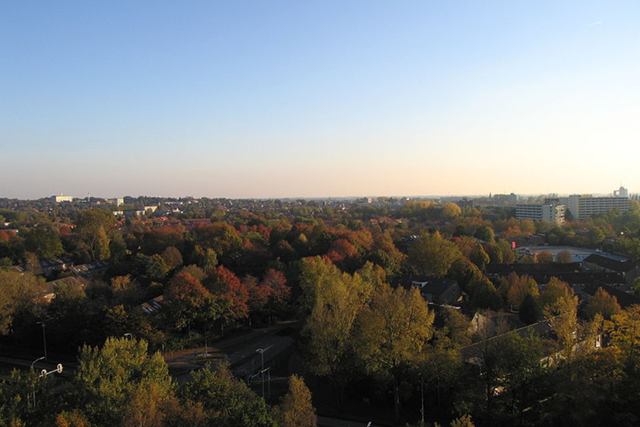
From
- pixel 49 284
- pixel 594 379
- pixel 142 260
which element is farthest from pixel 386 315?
pixel 49 284

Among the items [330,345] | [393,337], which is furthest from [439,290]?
[330,345]

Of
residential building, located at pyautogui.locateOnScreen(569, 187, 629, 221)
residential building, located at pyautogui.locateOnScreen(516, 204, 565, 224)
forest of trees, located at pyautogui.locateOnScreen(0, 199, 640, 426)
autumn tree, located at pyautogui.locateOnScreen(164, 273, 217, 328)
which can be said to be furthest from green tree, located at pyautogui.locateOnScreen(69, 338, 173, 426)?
residential building, located at pyautogui.locateOnScreen(569, 187, 629, 221)

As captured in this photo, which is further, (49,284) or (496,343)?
(49,284)

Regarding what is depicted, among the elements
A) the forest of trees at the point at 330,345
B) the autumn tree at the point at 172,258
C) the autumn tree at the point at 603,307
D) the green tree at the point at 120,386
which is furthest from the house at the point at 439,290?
the green tree at the point at 120,386

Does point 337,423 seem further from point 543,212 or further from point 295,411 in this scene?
point 543,212

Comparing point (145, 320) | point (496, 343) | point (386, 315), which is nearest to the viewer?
point (496, 343)

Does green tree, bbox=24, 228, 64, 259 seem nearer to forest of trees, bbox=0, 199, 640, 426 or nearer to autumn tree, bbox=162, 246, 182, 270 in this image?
forest of trees, bbox=0, 199, 640, 426

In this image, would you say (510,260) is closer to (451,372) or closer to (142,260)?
(451,372)
